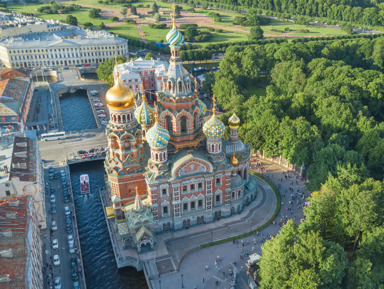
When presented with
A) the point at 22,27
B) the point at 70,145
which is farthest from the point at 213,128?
the point at 22,27

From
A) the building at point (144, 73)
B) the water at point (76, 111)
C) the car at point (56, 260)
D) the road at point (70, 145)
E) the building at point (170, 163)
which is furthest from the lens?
the building at point (144, 73)

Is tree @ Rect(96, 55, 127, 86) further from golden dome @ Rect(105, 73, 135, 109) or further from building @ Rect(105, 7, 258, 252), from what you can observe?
golden dome @ Rect(105, 73, 135, 109)

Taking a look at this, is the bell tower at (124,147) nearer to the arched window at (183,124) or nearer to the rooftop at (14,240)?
the arched window at (183,124)

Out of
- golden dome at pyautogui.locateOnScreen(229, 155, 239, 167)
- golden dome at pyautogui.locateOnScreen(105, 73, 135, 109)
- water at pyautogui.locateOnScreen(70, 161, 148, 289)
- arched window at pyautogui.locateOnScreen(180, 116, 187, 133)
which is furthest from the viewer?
golden dome at pyautogui.locateOnScreen(229, 155, 239, 167)

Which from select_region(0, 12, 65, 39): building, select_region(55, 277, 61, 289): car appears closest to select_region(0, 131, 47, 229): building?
select_region(55, 277, 61, 289): car

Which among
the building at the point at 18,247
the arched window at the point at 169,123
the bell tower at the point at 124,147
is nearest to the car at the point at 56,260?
the building at the point at 18,247
